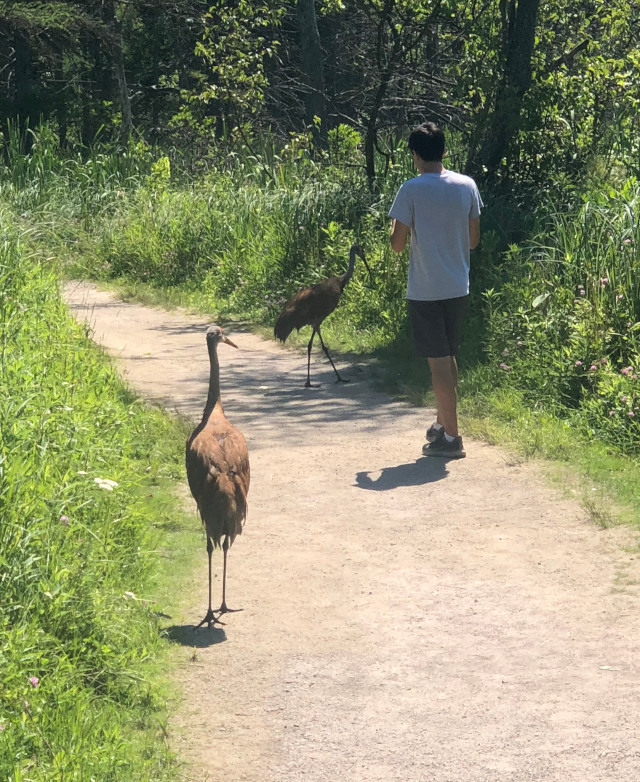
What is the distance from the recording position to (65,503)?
550 cm

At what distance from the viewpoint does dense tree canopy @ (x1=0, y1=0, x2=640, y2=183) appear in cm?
1313

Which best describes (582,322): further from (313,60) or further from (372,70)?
(313,60)

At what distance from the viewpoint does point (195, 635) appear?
5.50m

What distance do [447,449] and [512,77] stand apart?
6.16 metres

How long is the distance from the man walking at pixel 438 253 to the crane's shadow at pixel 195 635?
3.16m

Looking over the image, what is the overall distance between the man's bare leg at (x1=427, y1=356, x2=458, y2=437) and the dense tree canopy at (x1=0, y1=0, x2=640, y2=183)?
17.7 feet

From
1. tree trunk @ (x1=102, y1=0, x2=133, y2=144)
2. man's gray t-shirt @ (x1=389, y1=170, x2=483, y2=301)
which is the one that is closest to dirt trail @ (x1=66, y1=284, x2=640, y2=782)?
man's gray t-shirt @ (x1=389, y1=170, x2=483, y2=301)

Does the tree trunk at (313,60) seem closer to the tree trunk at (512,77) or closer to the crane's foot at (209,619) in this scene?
the tree trunk at (512,77)

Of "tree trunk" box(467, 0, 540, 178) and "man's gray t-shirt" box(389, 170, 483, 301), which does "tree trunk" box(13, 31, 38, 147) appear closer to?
"tree trunk" box(467, 0, 540, 178)

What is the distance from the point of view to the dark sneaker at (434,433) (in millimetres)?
8367

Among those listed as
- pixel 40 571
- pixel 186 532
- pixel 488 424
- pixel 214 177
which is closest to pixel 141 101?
pixel 214 177

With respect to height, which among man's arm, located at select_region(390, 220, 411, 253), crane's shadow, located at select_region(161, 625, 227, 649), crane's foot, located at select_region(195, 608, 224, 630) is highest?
man's arm, located at select_region(390, 220, 411, 253)

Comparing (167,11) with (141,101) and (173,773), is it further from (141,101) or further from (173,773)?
(173,773)

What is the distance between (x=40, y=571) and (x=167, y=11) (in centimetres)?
2214
